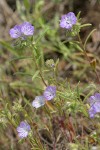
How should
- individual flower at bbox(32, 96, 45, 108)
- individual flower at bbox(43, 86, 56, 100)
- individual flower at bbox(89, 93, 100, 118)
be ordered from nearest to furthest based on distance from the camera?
individual flower at bbox(89, 93, 100, 118) < individual flower at bbox(43, 86, 56, 100) < individual flower at bbox(32, 96, 45, 108)

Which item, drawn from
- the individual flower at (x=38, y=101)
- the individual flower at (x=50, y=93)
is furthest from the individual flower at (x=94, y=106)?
the individual flower at (x=38, y=101)

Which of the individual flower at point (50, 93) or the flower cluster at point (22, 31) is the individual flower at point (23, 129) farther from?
the flower cluster at point (22, 31)

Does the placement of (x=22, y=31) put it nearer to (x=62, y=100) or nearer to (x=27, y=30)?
(x=27, y=30)

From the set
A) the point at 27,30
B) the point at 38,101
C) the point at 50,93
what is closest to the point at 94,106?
the point at 50,93

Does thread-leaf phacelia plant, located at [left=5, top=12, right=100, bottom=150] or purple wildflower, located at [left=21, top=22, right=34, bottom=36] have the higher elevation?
purple wildflower, located at [left=21, top=22, right=34, bottom=36]

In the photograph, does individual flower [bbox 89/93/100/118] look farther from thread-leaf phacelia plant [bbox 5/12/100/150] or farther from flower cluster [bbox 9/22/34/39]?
flower cluster [bbox 9/22/34/39]

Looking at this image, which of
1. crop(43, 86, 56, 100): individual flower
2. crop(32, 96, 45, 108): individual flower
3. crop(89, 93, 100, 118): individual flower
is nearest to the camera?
crop(89, 93, 100, 118): individual flower

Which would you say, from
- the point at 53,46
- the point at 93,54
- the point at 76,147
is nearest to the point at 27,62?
the point at 53,46

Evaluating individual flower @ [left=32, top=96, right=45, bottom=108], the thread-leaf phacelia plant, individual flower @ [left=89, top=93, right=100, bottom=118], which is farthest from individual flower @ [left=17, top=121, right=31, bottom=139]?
individual flower @ [left=89, top=93, right=100, bottom=118]
